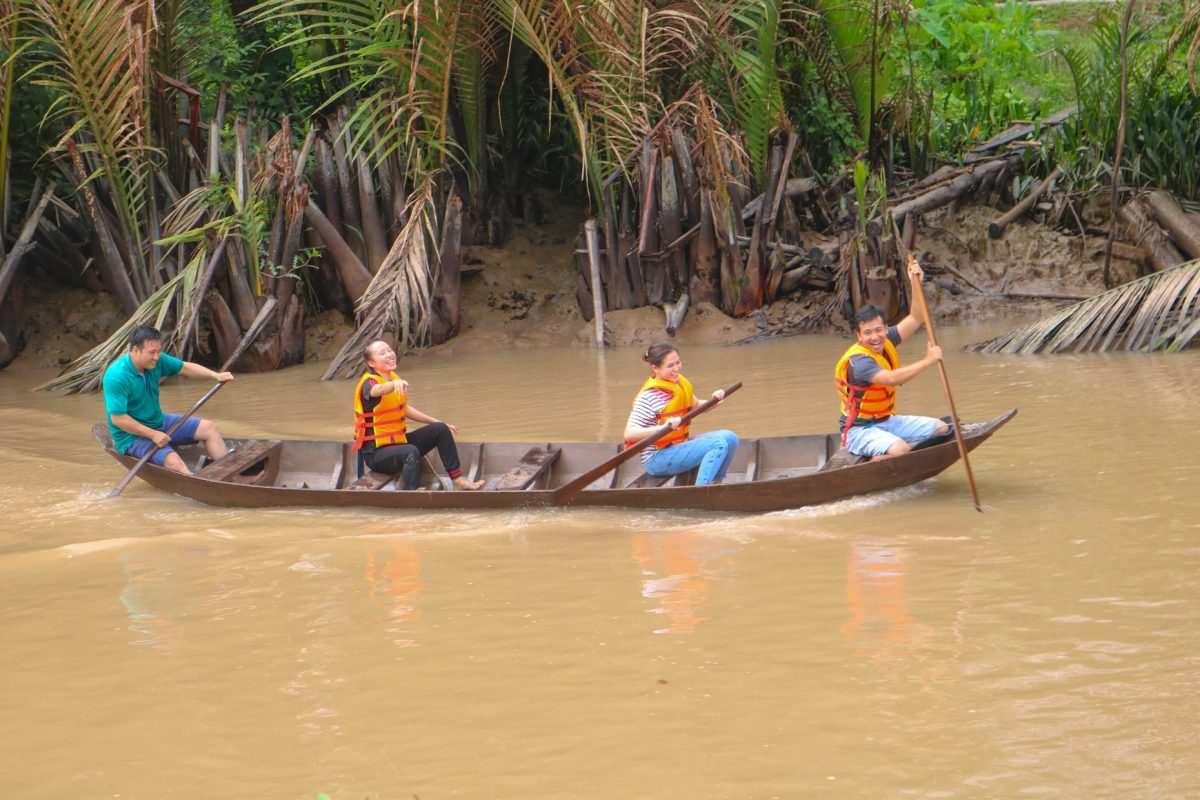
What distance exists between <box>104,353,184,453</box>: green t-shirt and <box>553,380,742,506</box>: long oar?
9.94 ft

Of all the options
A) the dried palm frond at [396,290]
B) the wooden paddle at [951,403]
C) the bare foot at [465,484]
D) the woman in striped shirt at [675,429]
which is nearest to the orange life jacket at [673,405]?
the woman in striped shirt at [675,429]

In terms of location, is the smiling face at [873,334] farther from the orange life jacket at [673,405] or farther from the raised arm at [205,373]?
the raised arm at [205,373]

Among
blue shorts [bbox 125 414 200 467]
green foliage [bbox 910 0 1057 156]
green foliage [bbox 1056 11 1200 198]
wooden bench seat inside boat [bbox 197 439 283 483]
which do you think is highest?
green foliage [bbox 910 0 1057 156]

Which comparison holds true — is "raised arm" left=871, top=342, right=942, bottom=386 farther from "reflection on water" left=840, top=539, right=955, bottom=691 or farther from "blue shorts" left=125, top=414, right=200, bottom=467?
"blue shorts" left=125, top=414, right=200, bottom=467

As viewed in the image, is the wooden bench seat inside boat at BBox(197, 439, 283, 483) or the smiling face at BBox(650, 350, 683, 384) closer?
the smiling face at BBox(650, 350, 683, 384)

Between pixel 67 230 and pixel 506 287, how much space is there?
17.2 feet

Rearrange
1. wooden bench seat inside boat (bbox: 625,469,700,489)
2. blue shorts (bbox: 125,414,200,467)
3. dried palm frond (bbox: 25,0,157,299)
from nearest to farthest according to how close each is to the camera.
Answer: wooden bench seat inside boat (bbox: 625,469,700,489), blue shorts (bbox: 125,414,200,467), dried palm frond (bbox: 25,0,157,299)

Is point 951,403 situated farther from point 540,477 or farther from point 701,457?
point 540,477

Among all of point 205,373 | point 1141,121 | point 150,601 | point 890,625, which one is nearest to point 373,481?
point 205,373

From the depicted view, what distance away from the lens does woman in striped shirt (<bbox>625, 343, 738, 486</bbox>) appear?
7387 millimetres

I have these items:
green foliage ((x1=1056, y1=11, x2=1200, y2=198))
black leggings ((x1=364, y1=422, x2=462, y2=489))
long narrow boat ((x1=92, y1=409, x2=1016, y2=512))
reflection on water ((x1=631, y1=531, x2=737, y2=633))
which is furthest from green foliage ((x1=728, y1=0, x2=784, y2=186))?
reflection on water ((x1=631, y1=531, x2=737, y2=633))

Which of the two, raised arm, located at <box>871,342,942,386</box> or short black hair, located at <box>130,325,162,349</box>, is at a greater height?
short black hair, located at <box>130,325,162,349</box>

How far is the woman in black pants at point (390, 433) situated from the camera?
7.91 meters

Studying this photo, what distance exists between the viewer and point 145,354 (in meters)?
8.32
